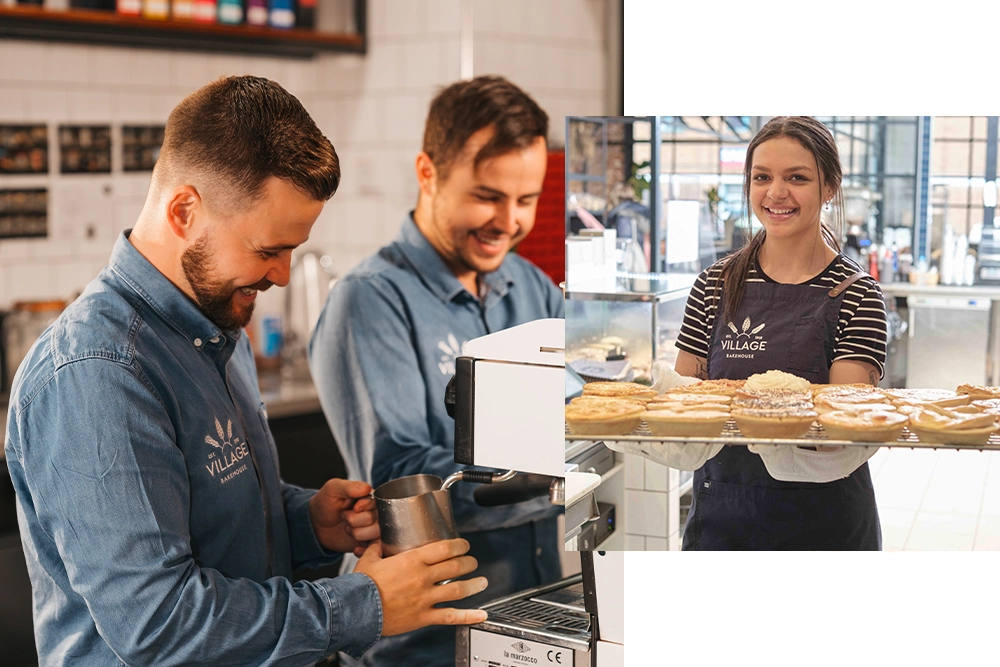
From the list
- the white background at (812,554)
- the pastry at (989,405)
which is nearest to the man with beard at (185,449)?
the white background at (812,554)

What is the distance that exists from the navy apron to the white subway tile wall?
6.96 ft

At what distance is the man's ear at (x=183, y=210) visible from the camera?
1.12 metres

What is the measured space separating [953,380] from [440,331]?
3.19ft

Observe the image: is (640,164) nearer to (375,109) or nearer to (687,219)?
(687,219)

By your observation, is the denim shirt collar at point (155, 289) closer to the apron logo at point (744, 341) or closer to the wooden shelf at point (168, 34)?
the apron logo at point (744, 341)

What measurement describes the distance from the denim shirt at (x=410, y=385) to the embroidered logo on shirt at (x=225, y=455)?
407 millimetres

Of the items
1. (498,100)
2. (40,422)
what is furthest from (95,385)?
(498,100)

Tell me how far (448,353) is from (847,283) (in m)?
0.92

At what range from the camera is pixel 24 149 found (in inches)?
117

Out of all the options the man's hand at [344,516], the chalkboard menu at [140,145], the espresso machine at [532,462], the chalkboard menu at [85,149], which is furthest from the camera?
the chalkboard menu at [140,145]

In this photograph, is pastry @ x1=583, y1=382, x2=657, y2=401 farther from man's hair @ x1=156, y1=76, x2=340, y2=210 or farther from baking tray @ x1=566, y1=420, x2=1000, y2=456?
man's hair @ x1=156, y1=76, x2=340, y2=210

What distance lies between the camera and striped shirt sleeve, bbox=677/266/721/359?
90cm

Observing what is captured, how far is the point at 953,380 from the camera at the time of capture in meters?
0.91

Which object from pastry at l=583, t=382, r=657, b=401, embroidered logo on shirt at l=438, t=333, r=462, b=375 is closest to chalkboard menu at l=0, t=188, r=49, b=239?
embroidered logo on shirt at l=438, t=333, r=462, b=375
